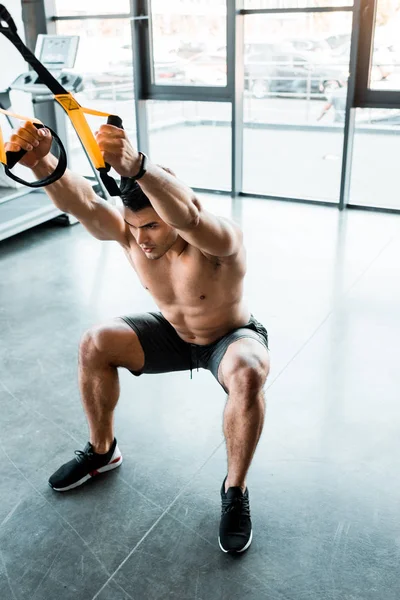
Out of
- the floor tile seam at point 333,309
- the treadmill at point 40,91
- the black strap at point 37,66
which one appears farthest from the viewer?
the treadmill at point 40,91

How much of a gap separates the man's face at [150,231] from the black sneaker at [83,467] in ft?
2.49

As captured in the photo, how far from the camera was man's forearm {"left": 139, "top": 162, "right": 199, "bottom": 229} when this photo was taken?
1.52 meters

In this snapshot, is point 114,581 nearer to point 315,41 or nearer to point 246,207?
point 246,207

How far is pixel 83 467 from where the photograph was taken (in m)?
2.10

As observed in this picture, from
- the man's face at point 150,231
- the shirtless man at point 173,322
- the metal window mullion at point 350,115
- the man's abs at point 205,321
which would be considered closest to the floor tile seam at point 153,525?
the shirtless man at point 173,322

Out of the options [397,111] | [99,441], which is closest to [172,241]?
[99,441]

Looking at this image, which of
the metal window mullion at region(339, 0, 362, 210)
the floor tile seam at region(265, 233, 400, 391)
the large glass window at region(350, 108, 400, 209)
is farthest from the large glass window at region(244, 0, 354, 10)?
the floor tile seam at region(265, 233, 400, 391)

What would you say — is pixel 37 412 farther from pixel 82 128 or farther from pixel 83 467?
pixel 82 128

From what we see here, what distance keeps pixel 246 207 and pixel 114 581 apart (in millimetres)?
4282

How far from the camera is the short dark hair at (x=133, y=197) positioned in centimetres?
176

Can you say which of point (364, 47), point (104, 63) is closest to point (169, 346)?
point (364, 47)

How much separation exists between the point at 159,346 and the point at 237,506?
590 millimetres

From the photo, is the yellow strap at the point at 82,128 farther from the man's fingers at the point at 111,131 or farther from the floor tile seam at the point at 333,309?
the floor tile seam at the point at 333,309

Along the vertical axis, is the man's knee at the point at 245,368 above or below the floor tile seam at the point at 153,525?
above
